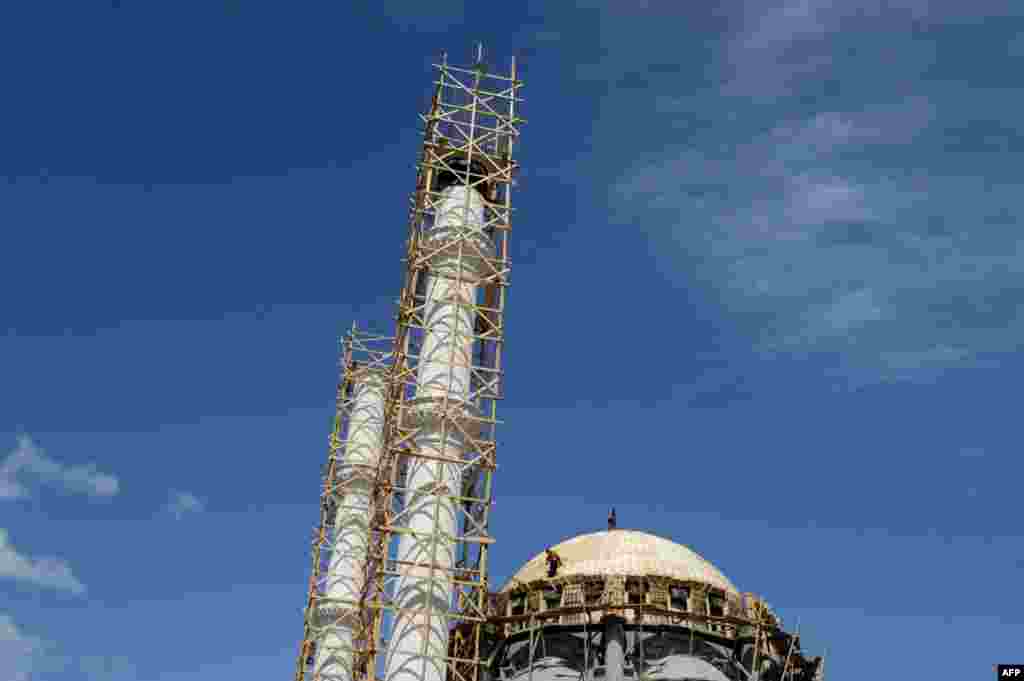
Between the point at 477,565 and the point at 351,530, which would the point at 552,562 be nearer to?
the point at 477,565

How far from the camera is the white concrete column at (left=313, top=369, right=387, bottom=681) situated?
59.8 metres

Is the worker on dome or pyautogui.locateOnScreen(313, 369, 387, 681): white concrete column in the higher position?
pyautogui.locateOnScreen(313, 369, 387, 681): white concrete column

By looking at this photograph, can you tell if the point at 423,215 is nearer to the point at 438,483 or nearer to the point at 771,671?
the point at 438,483

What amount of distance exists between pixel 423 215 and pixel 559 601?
17.7 m

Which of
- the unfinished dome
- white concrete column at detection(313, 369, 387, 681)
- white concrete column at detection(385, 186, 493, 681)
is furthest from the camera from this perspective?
white concrete column at detection(313, 369, 387, 681)

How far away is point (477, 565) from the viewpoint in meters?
46.5

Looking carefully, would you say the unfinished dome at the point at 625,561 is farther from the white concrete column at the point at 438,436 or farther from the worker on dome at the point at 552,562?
the white concrete column at the point at 438,436

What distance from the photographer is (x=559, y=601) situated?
4709 cm

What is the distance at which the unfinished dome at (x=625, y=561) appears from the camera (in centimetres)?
4772

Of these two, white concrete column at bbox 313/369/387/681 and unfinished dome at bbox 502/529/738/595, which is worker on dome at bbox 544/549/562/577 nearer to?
unfinished dome at bbox 502/529/738/595

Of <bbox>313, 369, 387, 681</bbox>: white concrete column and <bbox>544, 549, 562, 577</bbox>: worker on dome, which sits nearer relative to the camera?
<bbox>544, 549, 562, 577</bbox>: worker on dome

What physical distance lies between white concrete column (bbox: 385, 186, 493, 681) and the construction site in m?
0.05

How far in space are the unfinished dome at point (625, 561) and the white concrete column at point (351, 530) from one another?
1084 cm

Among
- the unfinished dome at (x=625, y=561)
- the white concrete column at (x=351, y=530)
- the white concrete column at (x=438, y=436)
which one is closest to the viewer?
the white concrete column at (x=438, y=436)
